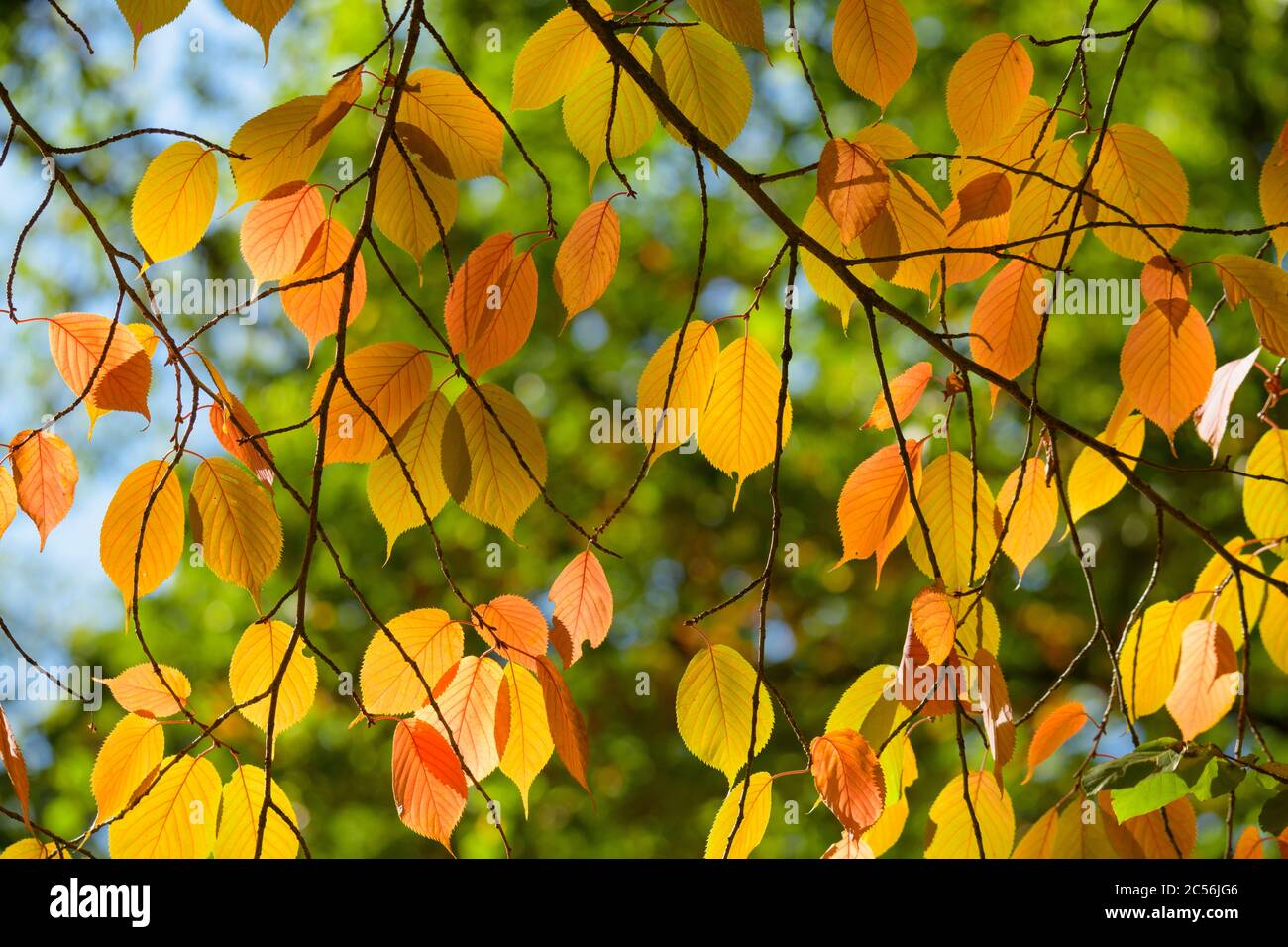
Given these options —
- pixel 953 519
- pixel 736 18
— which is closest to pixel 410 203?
pixel 736 18

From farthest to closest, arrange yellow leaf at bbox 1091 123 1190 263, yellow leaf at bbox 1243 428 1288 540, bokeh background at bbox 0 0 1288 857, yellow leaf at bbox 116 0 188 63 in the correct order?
bokeh background at bbox 0 0 1288 857 → yellow leaf at bbox 1243 428 1288 540 → yellow leaf at bbox 1091 123 1190 263 → yellow leaf at bbox 116 0 188 63

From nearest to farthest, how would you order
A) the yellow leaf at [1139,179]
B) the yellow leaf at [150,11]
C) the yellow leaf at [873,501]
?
the yellow leaf at [150,11], the yellow leaf at [873,501], the yellow leaf at [1139,179]

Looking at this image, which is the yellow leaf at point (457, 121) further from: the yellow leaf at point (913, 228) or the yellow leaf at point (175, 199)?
the yellow leaf at point (913, 228)

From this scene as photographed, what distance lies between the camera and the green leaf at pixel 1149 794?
735 millimetres

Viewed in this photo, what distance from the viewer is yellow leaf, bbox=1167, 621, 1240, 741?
0.93m

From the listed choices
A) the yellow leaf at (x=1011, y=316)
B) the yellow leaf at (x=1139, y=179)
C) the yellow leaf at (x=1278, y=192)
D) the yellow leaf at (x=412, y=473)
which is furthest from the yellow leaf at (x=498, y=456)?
the yellow leaf at (x=1278, y=192)

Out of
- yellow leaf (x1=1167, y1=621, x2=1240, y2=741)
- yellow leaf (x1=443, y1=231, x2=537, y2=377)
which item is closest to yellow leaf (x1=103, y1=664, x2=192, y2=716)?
yellow leaf (x1=443, y1=231, x2=537, y2=377)

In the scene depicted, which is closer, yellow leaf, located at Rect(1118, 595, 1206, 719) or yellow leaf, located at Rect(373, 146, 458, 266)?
yellow leaf, located at Rect(373, 146, 458, 266)

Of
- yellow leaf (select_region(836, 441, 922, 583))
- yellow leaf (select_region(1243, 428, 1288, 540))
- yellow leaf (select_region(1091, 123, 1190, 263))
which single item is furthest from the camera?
yellow leaf (select_region(1243, 428, 1288, 540))

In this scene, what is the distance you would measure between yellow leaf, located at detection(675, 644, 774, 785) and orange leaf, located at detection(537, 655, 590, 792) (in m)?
0.10

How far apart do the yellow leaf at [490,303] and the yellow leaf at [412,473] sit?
0.06 meters

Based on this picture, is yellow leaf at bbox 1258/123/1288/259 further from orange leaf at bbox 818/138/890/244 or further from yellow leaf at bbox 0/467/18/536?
yellow leaf at bbox 0/467/18/536

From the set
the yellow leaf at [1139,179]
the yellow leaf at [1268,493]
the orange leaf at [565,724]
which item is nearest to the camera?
the orange leaf at [565,724]

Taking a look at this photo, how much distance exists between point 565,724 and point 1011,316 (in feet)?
1.57
